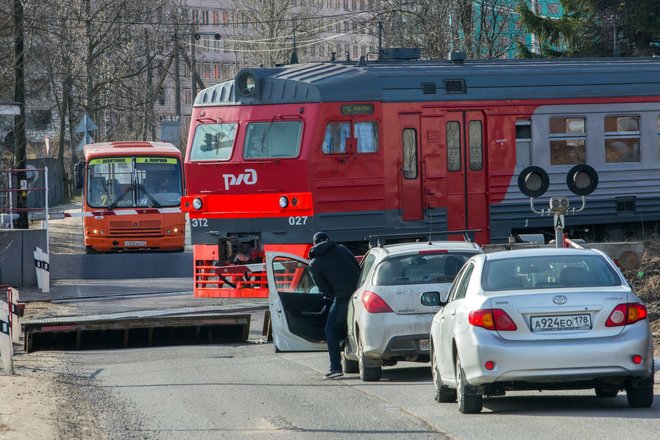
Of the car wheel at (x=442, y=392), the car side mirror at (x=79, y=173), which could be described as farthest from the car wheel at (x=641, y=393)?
the car side mirror at (x=79, y=173)

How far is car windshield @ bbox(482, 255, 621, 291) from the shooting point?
35.7ft

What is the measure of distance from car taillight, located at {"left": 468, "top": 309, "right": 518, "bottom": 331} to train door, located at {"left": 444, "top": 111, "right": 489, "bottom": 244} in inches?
445

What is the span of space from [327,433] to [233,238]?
1159cm

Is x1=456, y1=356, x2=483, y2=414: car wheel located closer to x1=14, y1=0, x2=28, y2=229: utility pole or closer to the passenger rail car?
the passenger rail car

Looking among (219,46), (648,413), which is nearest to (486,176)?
(648,413)

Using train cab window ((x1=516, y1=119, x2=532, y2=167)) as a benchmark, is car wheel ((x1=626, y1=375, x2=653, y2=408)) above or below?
below

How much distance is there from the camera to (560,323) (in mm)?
10570

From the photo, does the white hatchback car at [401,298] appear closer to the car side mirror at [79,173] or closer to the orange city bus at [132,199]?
the orange city bus at [132,199]

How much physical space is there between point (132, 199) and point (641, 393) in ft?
76.2

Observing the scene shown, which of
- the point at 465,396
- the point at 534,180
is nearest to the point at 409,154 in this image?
the point at 534,180

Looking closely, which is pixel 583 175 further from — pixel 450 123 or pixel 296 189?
pixel 296 189

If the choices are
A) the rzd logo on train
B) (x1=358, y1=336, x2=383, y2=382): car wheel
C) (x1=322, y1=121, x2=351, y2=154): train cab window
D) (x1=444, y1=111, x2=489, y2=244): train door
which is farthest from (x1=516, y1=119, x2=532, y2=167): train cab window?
(x1=358, y1=336, x2=383, y2=382): car wheel

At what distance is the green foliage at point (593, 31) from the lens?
36.1m

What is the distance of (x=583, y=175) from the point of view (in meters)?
22.4
